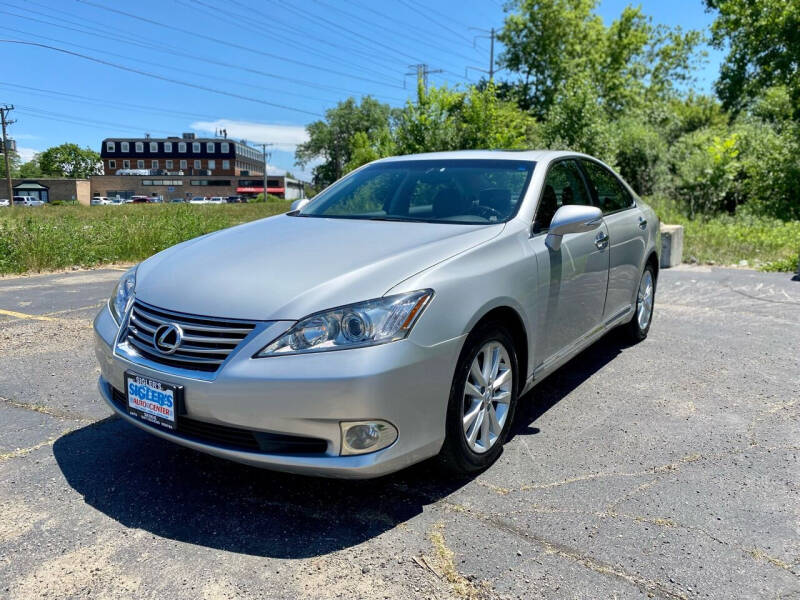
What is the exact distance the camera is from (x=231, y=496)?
291 cm

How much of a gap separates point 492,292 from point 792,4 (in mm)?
27090

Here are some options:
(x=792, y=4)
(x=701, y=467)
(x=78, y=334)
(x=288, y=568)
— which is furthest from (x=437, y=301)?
(x=792, y=4)

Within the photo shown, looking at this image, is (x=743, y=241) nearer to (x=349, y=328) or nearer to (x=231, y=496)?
(x=349, y=328)

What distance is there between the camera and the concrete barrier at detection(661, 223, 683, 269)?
427 inches

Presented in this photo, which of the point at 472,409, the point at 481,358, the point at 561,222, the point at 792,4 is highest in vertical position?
the point at 792,4

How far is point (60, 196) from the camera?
302ft

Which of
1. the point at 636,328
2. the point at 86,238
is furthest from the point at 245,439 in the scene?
the point at 86,238

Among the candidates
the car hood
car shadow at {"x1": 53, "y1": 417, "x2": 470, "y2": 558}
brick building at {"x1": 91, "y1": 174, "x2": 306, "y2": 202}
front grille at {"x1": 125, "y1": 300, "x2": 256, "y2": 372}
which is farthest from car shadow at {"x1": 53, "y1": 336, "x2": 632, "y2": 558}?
brick building at {"x1": 91, "y1": 174, "x2": 306, "y2": 202}

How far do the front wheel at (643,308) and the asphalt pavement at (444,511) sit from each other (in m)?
1.12

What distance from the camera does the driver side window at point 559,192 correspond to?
372cm

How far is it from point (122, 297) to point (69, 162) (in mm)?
153417

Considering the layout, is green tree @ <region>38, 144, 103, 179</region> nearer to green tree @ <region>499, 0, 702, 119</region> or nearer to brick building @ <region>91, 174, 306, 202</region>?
brick building @ <region>91, 174, 306, 202</region>

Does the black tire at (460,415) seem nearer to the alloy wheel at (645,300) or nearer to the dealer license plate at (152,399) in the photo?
the dealer license plate at (152,399)

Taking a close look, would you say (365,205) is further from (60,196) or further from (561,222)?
(60,196)
